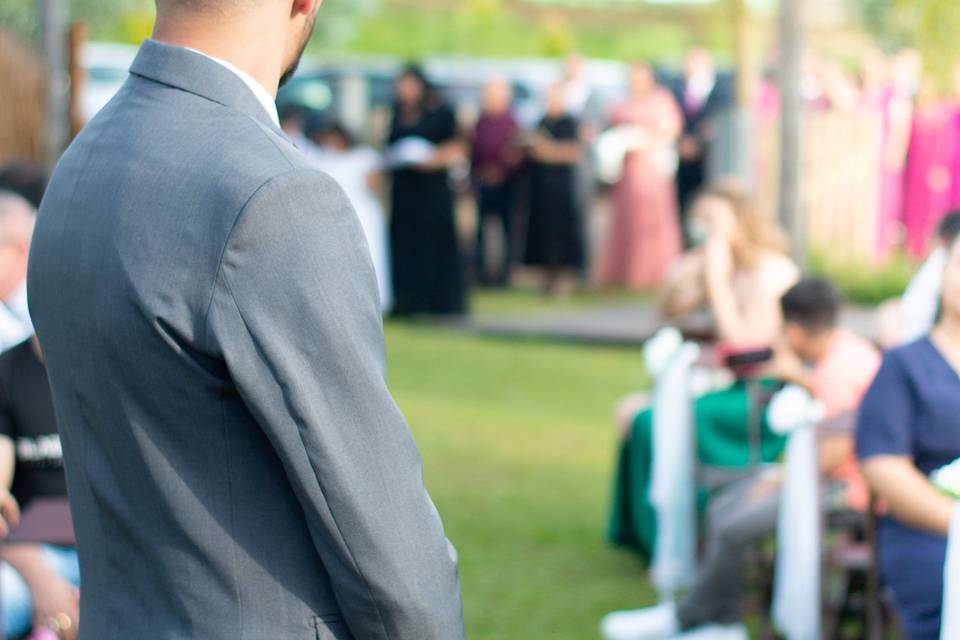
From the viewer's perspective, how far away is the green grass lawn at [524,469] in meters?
5.66

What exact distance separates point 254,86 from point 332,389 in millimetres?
380

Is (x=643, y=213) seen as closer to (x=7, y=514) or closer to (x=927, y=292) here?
(x=927, y=292)

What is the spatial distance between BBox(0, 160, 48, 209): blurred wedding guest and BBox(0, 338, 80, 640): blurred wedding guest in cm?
76

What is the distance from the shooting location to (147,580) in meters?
1.67

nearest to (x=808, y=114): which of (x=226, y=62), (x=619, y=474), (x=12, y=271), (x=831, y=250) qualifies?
(x=831, y=250)

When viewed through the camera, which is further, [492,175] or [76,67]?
[492,175]

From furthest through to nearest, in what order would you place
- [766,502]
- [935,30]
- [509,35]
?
[509,35], [935,30], [766,502]

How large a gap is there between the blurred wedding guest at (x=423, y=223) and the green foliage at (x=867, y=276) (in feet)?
10.5

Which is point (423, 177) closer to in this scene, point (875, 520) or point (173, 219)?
point (875, 520)

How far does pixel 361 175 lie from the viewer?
13266 mm

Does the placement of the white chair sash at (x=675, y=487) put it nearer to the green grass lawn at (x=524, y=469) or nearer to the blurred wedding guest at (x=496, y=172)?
the green grass lawn at (x=524, y=469)

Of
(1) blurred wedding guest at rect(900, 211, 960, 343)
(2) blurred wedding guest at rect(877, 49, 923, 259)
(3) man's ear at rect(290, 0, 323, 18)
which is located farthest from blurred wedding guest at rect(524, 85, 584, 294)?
(3) man's ear at rect(290, 0, 323, 18)

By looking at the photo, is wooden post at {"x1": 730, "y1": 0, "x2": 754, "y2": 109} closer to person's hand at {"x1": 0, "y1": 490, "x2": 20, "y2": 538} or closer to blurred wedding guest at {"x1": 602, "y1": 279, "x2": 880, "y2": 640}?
blurred wedding guest at {"x1": 602, "y1": 279, "x2": 880, "y2": 640}

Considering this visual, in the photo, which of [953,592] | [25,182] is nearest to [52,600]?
[25,182]
